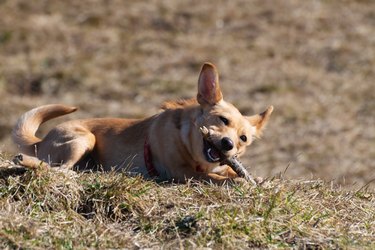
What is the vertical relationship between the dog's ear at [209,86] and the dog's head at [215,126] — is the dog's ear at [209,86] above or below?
above

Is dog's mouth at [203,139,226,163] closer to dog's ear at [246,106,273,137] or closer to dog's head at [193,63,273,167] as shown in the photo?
dog's head at [193,63,273,167]

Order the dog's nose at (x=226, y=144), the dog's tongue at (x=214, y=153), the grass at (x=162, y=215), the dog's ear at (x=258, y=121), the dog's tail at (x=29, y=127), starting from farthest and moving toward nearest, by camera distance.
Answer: the dog's tail at (x=29, y=127)
the dog's ear at (x=258, y=121)
the dog's tongue at (x=214, y=153)
the dog's nose at (x=226, y=144)
the grass at (x=162, y=215)

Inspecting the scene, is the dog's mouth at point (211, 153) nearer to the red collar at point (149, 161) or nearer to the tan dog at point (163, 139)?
the tan dog at point (163, 139)

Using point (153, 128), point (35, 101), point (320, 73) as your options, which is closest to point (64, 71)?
point (35, 101)

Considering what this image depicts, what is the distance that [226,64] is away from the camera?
55.9ft

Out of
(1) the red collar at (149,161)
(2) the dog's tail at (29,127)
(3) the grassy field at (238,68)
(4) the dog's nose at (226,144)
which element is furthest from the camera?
(3) the grassy field at (238,68)

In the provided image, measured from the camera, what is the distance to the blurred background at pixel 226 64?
14.6 meters

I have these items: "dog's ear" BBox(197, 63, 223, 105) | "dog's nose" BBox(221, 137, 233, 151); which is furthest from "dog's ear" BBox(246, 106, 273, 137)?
"dog's nose" BBox(221, 137, 233, 151)

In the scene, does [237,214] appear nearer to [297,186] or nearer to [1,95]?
[297,186]

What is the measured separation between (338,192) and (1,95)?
32.1 ft

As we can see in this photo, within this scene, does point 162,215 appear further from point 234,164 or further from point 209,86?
point 209,86

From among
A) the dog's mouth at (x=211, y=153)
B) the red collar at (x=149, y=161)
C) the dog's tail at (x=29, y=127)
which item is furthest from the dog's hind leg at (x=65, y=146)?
the dog's mouth at (x=211, y=153)

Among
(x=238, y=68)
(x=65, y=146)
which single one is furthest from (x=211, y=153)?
(x=238, y=68)

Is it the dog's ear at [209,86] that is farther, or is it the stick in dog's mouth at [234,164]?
the dog's ear at [209,86]
